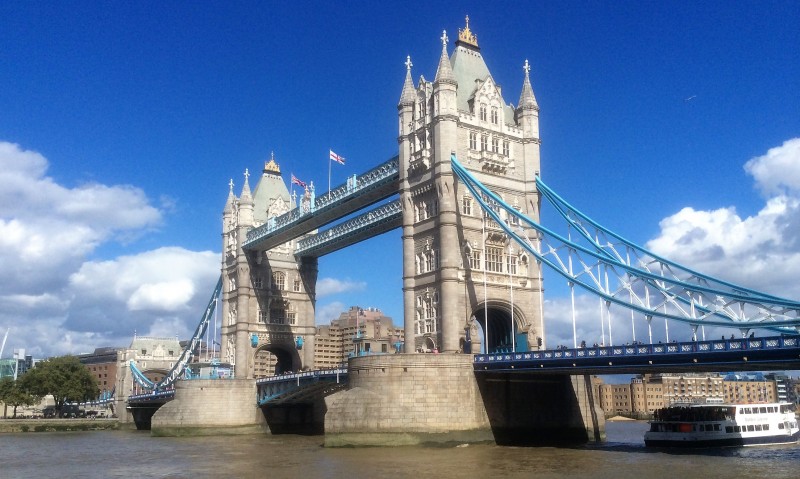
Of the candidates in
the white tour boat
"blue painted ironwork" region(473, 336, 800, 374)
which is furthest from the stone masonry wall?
the white tour boat

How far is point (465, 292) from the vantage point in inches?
2199

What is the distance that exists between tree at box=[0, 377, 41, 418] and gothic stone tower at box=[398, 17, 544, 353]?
68.0 m

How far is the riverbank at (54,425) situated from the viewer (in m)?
89.1

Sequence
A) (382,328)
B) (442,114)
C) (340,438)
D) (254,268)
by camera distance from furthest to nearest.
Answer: (382,328) → (254,268) → (442,114) → (340,438)

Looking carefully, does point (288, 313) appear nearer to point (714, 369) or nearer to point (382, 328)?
point (714, 369)

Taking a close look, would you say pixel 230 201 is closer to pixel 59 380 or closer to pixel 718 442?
pixel 59 380

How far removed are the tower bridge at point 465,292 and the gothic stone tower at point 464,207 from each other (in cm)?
10

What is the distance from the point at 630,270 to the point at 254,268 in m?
50.2

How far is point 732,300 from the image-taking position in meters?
40.9

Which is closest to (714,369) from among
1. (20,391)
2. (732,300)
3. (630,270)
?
(732,300)

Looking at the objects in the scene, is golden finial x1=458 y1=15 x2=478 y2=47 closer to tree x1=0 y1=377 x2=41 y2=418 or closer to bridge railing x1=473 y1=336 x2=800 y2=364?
bridge railing x1=473 y1=336 x2=800 y2=364

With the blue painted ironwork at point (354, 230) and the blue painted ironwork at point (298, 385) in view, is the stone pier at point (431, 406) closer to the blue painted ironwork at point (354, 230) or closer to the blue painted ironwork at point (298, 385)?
the blue painted ironwork at point (298, 385)

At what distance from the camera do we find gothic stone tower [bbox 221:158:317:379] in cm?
8512

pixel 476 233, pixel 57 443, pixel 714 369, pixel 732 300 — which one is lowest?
pixel 57 443
